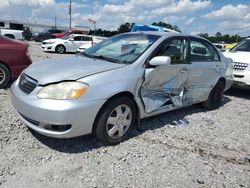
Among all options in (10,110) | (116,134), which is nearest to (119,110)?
(116,134)

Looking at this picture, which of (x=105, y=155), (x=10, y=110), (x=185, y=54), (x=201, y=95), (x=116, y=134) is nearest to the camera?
(x=105, y=155)

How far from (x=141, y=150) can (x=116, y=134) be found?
0.41m

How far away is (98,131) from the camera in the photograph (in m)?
3.42

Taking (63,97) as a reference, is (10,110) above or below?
below

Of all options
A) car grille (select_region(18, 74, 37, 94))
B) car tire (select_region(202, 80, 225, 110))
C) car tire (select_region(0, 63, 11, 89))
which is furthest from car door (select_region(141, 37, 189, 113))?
car tire (select_region(0, 63, 11, 89))

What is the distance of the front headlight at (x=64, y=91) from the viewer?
3.12 meters

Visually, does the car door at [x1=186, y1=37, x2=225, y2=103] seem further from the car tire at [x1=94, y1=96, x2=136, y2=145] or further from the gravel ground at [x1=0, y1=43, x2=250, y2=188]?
the car tire at [x1=94, y1=96, x2=136, y2=145]

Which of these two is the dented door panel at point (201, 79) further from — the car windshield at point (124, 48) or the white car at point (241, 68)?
the white car at point (241, 68)

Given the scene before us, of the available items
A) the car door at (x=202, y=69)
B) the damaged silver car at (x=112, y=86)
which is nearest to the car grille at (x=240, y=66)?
the car door at (x=202, y=69)

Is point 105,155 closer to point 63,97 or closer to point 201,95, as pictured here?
point 63,97

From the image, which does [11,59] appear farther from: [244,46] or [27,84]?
[244,46]

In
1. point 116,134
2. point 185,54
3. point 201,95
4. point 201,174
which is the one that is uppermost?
point 185,54

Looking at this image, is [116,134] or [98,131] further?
[116,134]

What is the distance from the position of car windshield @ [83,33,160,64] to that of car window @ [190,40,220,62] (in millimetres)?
955
